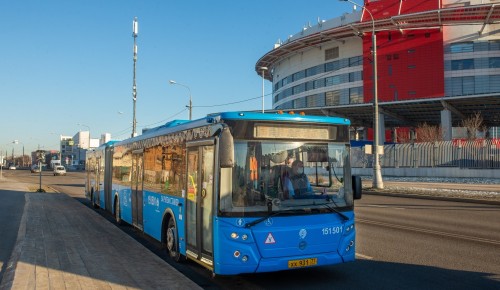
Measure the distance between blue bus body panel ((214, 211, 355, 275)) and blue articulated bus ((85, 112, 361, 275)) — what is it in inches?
0.5

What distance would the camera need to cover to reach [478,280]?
6.73 m

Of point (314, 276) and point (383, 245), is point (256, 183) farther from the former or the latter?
point (383, 245)

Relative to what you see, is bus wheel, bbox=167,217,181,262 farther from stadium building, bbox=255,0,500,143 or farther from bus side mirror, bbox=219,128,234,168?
stadium building, bbox=255,0,500,143

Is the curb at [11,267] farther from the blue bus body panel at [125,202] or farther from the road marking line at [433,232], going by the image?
the road marking line at [433,232]

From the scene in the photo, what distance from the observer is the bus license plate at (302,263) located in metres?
6.36

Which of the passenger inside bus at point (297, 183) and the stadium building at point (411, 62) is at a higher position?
the stadium building at point (411, 62)

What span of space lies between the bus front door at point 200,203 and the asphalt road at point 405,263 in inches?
19.6

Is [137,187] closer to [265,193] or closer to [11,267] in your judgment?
[11,267]

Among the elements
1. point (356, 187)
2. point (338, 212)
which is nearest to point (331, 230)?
point (338, 212)

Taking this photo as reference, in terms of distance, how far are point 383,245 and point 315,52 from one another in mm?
70460

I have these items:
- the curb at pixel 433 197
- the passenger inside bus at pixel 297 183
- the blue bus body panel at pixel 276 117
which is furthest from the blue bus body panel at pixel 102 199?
the curb at pixel 433 197

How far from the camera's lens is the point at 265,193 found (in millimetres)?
6371

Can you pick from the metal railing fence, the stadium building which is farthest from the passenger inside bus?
the stadium building

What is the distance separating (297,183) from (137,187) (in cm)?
557
